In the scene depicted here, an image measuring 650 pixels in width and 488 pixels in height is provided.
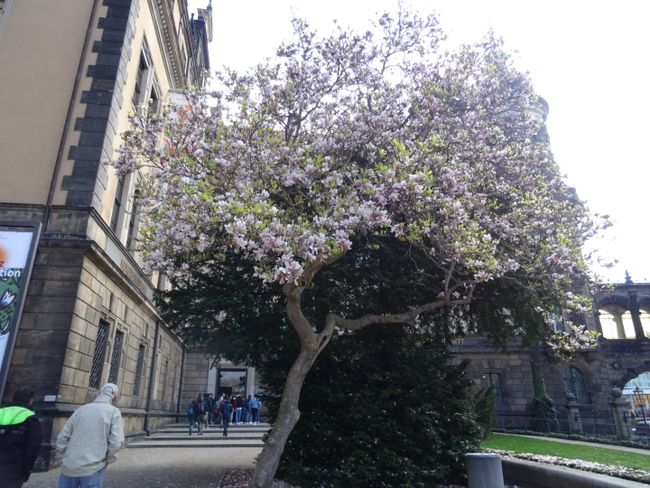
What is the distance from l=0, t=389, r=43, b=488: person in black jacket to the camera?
5.16 metres

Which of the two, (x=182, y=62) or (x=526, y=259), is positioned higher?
(x=182, y=62)

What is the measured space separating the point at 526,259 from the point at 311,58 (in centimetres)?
629

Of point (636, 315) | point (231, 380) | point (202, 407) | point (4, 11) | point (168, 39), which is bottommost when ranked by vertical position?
point (202, 407)

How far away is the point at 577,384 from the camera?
33.5m

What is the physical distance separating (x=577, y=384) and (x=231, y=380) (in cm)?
2542

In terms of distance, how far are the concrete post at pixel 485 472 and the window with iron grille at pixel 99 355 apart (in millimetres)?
10826

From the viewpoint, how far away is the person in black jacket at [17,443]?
203 inches

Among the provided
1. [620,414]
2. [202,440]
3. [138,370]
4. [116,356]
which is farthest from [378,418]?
[620,414]

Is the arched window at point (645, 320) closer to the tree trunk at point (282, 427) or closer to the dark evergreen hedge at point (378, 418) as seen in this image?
the dark evergreen hedge at point (378, 418)

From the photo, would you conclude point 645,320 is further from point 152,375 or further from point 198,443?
point 152,375

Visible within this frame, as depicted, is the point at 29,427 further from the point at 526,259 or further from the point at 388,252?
the point at 526,259

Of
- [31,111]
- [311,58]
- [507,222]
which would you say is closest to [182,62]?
[31,111]

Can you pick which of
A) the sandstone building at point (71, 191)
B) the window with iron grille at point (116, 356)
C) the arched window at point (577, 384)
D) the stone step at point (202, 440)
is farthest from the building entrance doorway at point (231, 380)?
the arched window at point (577, 384)

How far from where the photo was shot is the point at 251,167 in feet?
28.7
